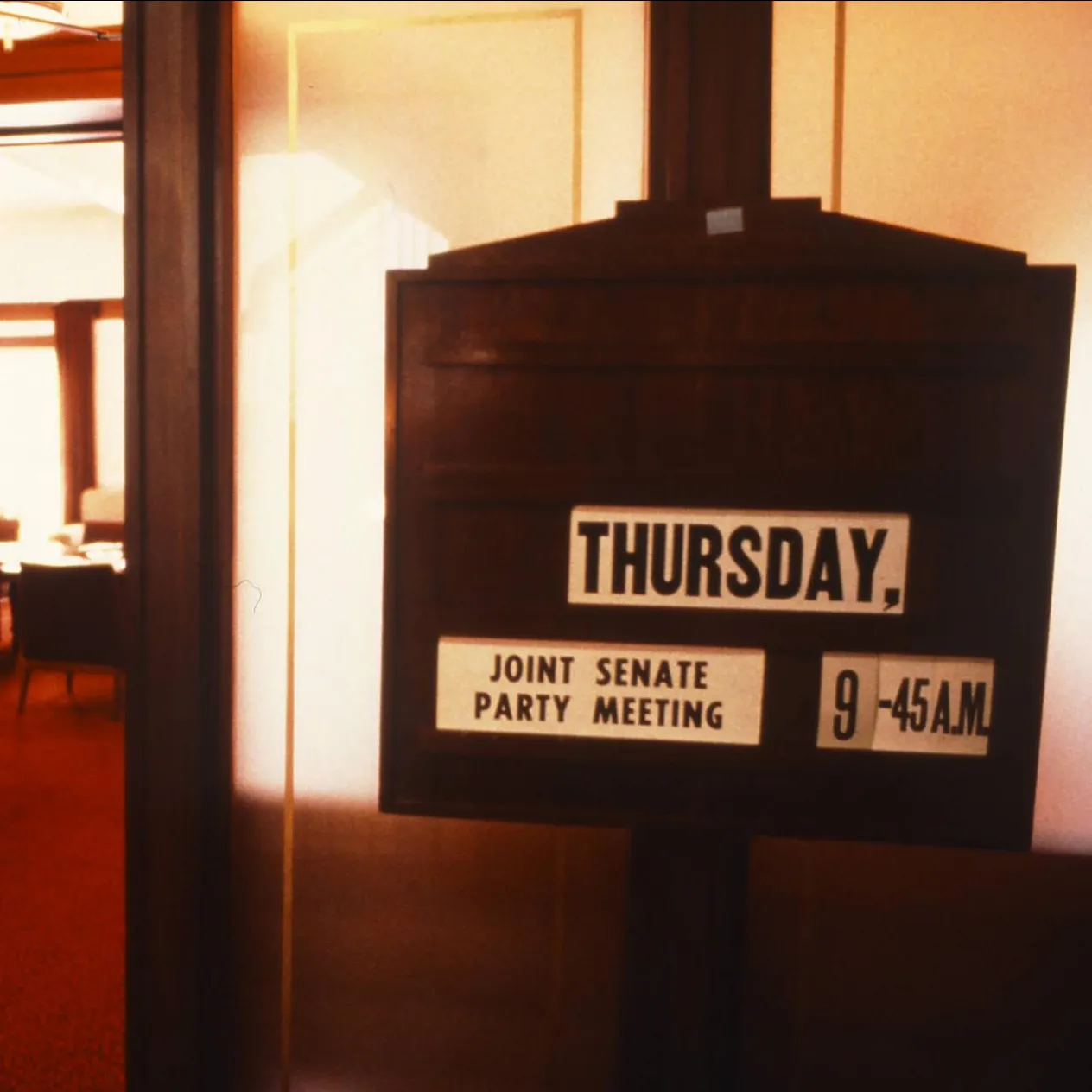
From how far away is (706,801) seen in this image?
1.15 meters

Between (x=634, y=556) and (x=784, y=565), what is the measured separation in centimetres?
20

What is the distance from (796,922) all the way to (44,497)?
916 centimetres

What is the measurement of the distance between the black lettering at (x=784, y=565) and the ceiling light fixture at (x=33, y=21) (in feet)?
8.89

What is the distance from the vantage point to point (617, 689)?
1.15 metres

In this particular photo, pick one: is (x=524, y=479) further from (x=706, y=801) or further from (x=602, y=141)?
(x=602, y=141)

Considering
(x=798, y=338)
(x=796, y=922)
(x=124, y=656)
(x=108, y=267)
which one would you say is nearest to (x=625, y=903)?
(x=796, y=922)

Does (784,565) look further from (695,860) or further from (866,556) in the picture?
(695,860)

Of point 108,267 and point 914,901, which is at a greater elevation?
point 108,267

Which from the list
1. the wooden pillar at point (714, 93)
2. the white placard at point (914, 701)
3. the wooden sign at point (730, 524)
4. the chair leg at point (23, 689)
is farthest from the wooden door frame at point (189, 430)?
the chair leg at point (23, 689)

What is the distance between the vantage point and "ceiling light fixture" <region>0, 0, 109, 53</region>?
255 centimetres

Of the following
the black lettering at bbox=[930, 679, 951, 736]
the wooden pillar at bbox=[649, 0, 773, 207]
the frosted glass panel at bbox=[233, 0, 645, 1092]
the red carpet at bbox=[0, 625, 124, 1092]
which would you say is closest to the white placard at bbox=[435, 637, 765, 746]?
the black lettering at bbox=[930, 679, 951, 736]

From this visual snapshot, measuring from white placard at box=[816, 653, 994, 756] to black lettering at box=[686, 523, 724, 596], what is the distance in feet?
0.59

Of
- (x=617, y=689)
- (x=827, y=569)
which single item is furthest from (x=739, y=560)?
(x=617, y=689)

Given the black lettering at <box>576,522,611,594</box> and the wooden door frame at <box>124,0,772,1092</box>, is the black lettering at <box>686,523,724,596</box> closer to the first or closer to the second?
the black lettering at <box>576,522,611,594</box>
